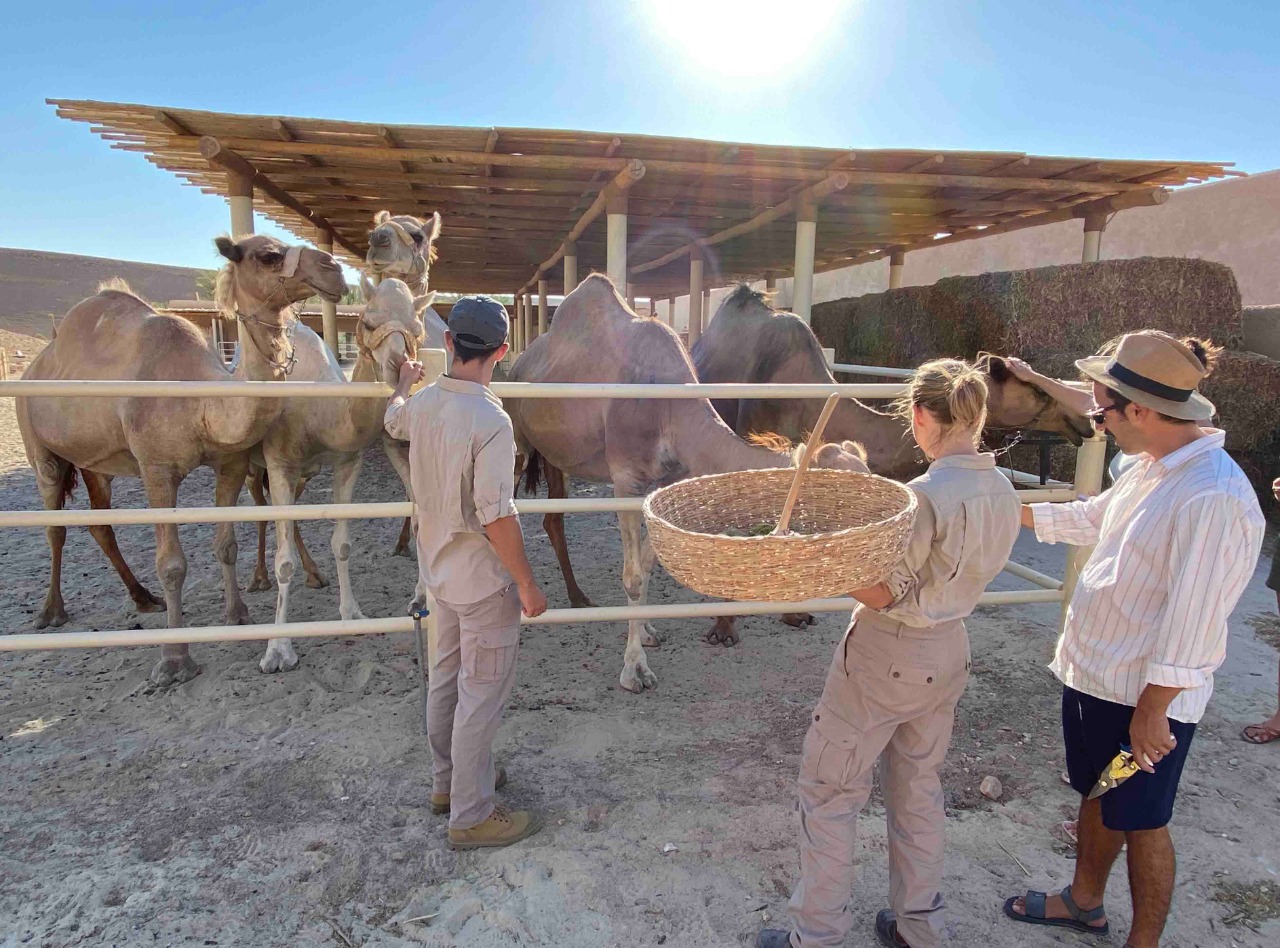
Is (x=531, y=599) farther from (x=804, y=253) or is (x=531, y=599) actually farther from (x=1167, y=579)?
(x=804, y=253)

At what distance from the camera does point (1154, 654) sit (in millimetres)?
1700

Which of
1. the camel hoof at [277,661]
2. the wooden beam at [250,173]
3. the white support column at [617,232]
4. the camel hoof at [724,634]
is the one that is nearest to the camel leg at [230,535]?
the camel hoof at [277,661]

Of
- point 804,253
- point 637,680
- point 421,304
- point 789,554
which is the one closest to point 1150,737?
point 789,554

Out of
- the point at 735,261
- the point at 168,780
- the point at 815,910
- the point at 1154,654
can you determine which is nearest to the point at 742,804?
the point at 815,910

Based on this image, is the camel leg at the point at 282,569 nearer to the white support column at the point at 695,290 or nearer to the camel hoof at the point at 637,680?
the camel hoof at the point at 637,680

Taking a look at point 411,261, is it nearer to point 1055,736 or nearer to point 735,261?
point 1055,736

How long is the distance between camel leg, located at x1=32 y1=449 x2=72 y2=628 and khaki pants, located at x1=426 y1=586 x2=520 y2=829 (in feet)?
11.9

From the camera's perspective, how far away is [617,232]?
8195 millimetres

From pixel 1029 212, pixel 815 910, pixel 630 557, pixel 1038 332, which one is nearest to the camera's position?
pixel 815 910

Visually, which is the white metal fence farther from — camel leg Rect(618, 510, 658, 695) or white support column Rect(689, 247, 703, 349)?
white support column Rect(689, 247, 703, 349)

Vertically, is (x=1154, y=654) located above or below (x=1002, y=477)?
below

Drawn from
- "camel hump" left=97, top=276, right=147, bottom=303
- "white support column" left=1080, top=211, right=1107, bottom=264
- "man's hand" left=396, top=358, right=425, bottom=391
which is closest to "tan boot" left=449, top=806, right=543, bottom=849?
"man's hand" left=396, top=358, right=425, bottom=391

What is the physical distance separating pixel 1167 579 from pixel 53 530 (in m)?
5.72

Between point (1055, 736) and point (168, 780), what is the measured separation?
144 inches
